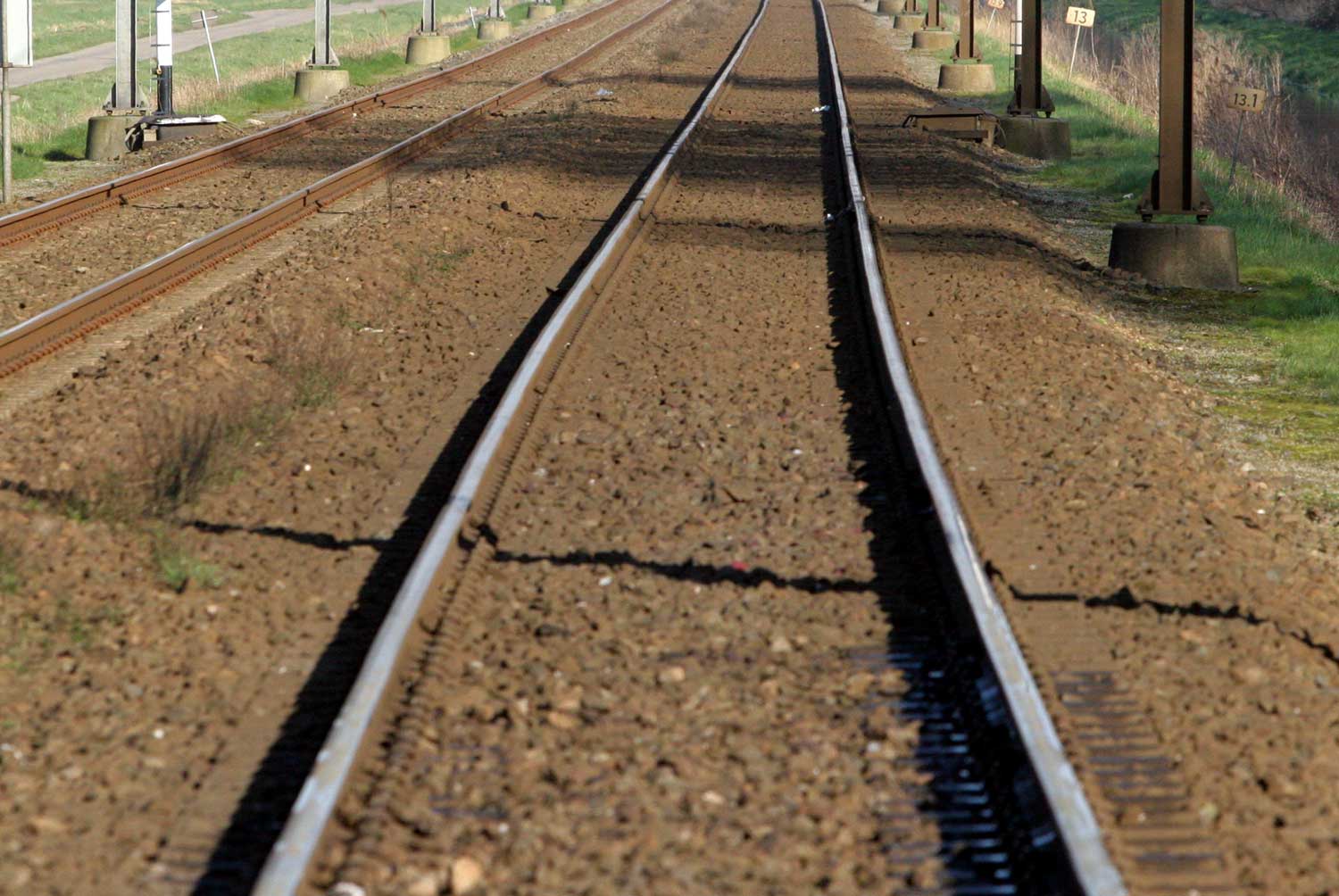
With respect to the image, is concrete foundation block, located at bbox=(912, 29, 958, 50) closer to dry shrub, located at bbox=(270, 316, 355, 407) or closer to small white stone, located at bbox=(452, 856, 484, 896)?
dry shrub, located at bbox=(270, 316, 355, 407)

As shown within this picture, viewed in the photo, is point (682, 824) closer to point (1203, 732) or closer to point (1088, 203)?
point (1203, 732)

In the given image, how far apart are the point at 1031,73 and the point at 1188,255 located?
9.59 metres

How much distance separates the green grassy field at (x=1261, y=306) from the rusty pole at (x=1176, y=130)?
33.8 inches

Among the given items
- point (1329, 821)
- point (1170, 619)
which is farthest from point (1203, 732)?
point (1170, 619)

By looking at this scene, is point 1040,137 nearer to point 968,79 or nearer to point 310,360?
point 968,79

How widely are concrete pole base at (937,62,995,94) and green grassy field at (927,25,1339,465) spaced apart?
9.14 meters

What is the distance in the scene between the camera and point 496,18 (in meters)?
47.3

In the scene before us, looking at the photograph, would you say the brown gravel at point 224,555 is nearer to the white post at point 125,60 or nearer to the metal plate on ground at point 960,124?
the white post at point 125,60

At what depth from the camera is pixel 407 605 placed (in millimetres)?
5434

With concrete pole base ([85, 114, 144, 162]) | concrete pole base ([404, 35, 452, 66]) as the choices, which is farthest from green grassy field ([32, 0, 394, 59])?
concrete pole base ([85, 114, 144, 162])

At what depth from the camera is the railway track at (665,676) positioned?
165 inches

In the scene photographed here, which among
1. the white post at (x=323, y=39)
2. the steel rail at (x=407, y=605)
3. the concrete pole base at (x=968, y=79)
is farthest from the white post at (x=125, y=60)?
the concrete pole base at (x=968, y=79)

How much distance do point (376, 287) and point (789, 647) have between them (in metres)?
6.88

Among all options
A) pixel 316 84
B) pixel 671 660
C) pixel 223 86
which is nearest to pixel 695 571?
pixel 671 660
